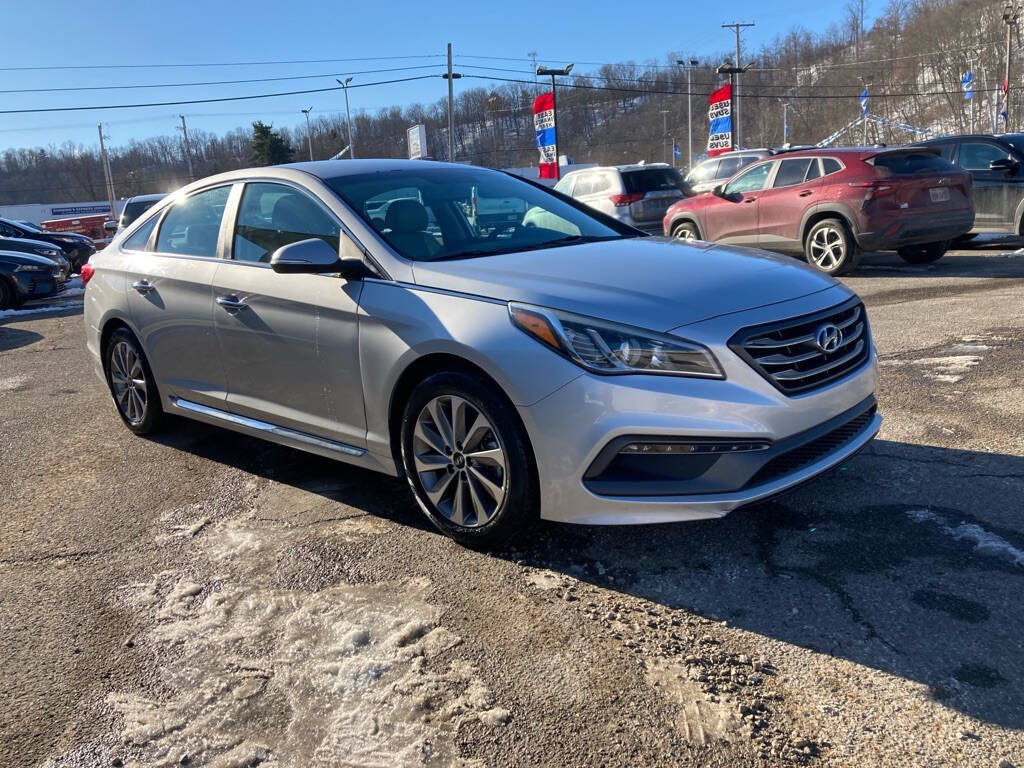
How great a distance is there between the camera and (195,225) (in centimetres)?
473

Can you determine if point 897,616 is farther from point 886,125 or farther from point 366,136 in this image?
point 886,125

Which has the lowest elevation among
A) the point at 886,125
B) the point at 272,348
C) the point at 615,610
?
the point at 615,610

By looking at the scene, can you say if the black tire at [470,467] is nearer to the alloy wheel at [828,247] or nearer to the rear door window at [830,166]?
the alloy wheel at [828,247]

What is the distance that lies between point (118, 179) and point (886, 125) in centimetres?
9112

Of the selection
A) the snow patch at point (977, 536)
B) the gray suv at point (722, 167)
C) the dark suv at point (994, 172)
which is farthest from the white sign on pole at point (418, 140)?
the snow patch at point (977, 536)

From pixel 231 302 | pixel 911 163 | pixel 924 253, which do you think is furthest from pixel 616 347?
pixel 924 253

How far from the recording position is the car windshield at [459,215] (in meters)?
3.81

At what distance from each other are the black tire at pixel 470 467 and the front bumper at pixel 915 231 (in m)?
8.39

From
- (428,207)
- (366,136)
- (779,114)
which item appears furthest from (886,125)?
(428,207)

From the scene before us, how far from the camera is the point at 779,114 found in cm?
9825

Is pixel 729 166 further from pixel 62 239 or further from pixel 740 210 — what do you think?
pixel 62 239

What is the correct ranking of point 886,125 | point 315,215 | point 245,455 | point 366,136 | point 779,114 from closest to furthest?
point 315,215 → point 245,455 → point 366,136 → point 886,125 → point 779,114

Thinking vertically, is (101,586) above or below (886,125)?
below

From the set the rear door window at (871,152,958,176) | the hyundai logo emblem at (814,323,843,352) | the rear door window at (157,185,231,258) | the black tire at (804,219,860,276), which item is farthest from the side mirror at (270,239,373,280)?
the rear door window at (871,152,958,176)
